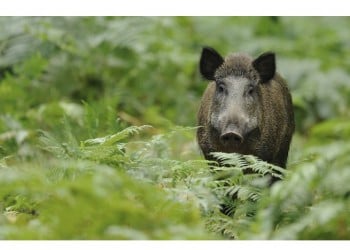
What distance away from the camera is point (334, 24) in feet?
53.3

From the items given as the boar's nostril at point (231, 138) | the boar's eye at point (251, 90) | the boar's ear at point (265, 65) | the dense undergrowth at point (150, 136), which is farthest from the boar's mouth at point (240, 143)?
the boar's ear at point (265, 65)

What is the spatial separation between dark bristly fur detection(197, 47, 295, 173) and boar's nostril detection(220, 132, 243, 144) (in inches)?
6.6

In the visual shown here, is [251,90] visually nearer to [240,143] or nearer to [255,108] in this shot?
[255,108]

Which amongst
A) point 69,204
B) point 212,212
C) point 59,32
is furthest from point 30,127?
point 69,204

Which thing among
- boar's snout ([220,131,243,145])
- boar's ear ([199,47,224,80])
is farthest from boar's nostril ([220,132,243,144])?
boar's ear ([199,47,224,80])

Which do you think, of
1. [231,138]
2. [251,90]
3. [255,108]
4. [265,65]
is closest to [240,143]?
[231,138]

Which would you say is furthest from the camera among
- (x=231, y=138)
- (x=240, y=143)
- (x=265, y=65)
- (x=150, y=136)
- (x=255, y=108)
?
(x=150, y=136)

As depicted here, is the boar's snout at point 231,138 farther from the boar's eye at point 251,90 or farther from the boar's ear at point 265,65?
the boar's ear at point 265,65

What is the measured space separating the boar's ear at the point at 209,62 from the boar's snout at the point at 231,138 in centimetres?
94

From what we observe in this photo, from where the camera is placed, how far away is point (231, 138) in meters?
8.01

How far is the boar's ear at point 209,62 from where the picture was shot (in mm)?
8688

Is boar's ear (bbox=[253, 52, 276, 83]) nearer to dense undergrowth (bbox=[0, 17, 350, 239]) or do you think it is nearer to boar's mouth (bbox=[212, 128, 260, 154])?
boar's mouth (bbox=[212, 128, 260, 154])

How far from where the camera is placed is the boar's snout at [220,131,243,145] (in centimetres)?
796

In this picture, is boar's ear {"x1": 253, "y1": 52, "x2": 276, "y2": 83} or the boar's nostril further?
boar's ear {"x1": 253, "y1": 52, "x2": 276, "y2": 83}
